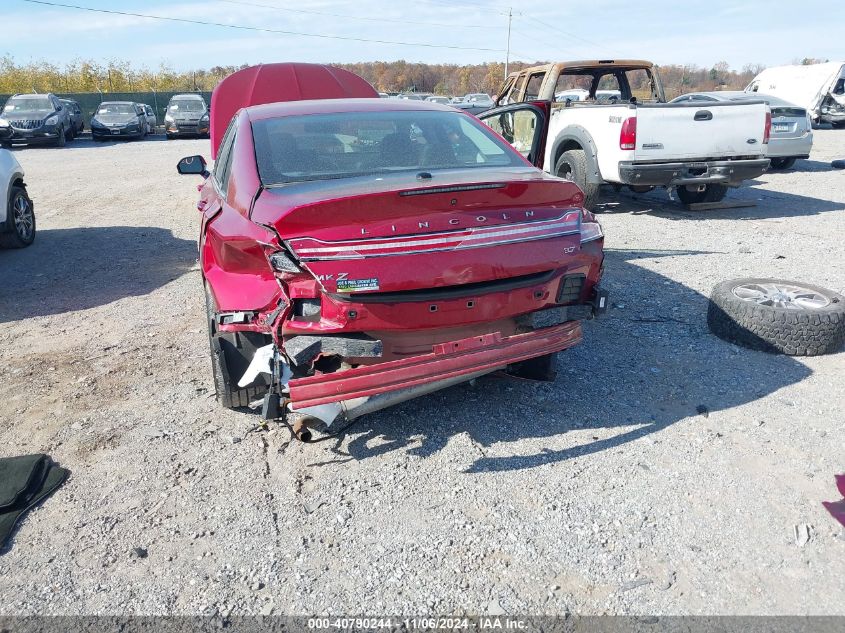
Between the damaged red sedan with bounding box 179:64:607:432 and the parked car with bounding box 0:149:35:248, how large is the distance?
540 centimetres

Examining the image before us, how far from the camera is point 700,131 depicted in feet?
27.0

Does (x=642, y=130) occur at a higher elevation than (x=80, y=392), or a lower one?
higher

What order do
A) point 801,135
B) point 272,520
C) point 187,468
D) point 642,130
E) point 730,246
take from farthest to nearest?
1. point 801,135
2. point 642,130
3. point 730,246
4. point 187,468
5. point 272,520

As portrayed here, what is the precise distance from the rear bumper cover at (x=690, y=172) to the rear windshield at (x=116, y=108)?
23.1m

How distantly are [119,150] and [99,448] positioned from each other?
20.8m

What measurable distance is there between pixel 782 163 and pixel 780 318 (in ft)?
36.5

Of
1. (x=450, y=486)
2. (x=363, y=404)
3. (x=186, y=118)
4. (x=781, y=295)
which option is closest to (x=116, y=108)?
(x=186, y=118)

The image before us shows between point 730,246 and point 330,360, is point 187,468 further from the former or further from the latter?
point 730,246

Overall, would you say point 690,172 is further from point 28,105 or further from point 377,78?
point 377,78

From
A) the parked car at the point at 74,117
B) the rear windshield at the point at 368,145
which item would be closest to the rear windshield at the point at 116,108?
the parked car at the point at 74,117

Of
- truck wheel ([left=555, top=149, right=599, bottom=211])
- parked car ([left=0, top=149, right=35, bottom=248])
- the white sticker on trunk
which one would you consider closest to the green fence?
parked car ([left=0, top=149, right=35, bottom=248])

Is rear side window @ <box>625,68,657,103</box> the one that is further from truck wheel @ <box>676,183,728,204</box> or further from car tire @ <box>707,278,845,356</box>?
car tire @ <box>707,278,845,356</box>

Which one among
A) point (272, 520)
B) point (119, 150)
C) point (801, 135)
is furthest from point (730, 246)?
point (119, 150)

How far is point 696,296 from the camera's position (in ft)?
18.6
